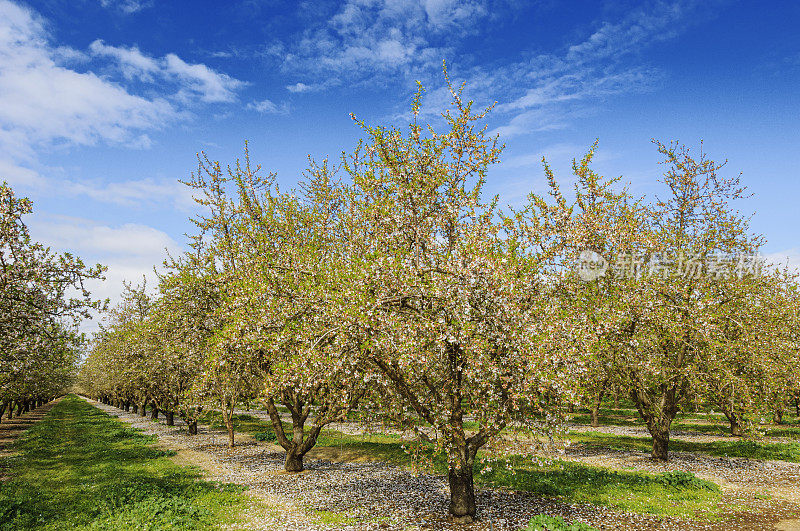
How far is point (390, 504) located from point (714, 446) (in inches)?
1096

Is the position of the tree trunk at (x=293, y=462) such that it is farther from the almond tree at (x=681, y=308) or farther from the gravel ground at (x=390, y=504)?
the almond tree at (x=681, y=308)

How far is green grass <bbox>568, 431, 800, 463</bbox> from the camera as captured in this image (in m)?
28.1

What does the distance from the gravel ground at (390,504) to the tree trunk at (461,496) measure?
454mm

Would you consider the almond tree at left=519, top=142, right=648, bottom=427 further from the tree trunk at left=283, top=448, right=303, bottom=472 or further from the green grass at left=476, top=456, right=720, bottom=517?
the tree trunk at left=283, top=448, right=303, bottom=472

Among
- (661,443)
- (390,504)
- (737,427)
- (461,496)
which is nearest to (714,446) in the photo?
(737,427)

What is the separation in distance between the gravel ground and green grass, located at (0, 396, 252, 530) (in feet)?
5.82

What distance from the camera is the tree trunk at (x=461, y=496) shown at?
52.9 feet

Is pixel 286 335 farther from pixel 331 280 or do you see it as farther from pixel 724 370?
pixel 724 370

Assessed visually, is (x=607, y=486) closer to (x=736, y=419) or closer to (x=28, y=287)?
(x=736, y=419)

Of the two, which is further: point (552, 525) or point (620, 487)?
point (620, 487)

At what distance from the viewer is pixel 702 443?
34438 millimetres

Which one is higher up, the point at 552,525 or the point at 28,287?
the point at 28,287

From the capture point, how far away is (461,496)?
16.2 m

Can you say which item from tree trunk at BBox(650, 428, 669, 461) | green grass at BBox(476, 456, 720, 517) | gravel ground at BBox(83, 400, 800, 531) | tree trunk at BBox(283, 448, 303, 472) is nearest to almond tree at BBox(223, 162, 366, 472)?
tree trunk at BBox(283, 448, 303, 472)
